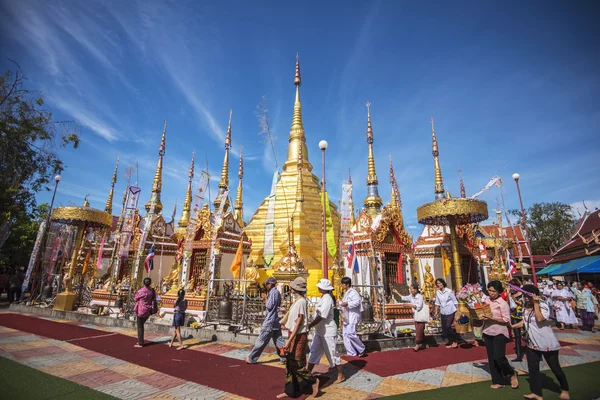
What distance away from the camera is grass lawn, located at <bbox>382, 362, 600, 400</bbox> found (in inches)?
182

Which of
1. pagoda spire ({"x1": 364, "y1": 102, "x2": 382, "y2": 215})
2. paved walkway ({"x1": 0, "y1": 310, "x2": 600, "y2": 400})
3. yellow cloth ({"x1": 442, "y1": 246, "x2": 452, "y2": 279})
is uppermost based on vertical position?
pagoda spire ({"x1": 364, "y1": 102, "x2": 382, "y2": 215})

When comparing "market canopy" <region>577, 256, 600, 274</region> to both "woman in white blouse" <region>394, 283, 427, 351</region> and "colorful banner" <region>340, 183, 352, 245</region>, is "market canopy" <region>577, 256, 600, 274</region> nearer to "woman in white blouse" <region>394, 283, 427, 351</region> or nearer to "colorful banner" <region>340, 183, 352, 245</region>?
"colorful banner" <region>340, 183, 352, 245</region>

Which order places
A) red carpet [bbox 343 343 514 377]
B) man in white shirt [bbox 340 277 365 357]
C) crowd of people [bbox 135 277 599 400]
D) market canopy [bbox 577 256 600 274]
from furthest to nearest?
market canopy [bbox 577 256 600 274]
man in white shirt [bbox 340 277 365 357]
red carpet [bbox 343 343 514 377]
crowd of people [bbox 135 277 599 400]

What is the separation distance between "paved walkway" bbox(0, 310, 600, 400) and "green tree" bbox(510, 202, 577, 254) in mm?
36315

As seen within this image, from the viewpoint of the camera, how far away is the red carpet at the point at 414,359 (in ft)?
20.6

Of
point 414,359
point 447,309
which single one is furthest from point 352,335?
point 447,309

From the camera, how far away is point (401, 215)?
15891mm

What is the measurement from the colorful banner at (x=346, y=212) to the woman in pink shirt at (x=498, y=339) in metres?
7.97

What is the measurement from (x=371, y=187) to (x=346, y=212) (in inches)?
279

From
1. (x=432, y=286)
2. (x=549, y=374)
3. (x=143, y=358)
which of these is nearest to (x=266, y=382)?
(x=143, y=358)

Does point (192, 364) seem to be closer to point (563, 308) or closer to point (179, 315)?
point (179, 315)

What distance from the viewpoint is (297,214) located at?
66.5 ft

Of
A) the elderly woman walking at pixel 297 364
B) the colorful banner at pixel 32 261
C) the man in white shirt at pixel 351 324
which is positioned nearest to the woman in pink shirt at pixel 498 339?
the man in white shirt at pixel 351 324

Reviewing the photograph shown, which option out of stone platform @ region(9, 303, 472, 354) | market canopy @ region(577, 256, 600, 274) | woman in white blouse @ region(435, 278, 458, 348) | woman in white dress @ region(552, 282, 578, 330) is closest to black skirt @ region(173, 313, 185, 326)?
stone platform @ region(9, 303, 472, 354)
